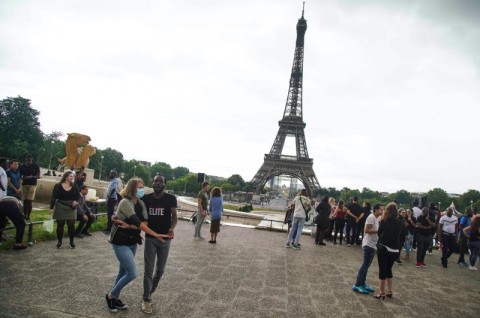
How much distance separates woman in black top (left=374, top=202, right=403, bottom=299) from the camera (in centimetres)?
559

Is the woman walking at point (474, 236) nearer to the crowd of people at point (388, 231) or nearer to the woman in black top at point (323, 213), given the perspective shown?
the crowd of people at point (388, 231)

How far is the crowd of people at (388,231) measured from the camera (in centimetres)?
568

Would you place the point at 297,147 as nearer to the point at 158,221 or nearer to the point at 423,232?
the point at 423,232

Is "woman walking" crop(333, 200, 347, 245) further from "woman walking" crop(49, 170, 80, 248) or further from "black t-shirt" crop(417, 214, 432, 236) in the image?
"woman walking" crop(49, 170, 80, 248)

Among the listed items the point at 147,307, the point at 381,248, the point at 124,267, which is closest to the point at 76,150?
the point at 124,267

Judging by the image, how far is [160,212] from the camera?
4.50m

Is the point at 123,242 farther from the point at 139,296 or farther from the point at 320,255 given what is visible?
the point at 320,255

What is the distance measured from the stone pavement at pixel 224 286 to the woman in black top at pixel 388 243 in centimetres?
46

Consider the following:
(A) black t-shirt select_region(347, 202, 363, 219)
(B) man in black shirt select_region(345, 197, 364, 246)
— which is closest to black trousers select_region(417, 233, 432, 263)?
(B) man in black shirt select_region(345, 197, 364, 246)

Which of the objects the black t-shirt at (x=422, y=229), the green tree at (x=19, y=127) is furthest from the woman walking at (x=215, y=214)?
the green tree at (x=19, y=127)

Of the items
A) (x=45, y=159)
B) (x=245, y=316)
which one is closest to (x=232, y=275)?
(x=245, y=316)

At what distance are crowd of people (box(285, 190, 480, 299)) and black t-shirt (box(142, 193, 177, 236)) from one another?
13.5 ft

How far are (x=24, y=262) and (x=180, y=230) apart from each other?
20.5ft

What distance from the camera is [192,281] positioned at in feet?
18.6
